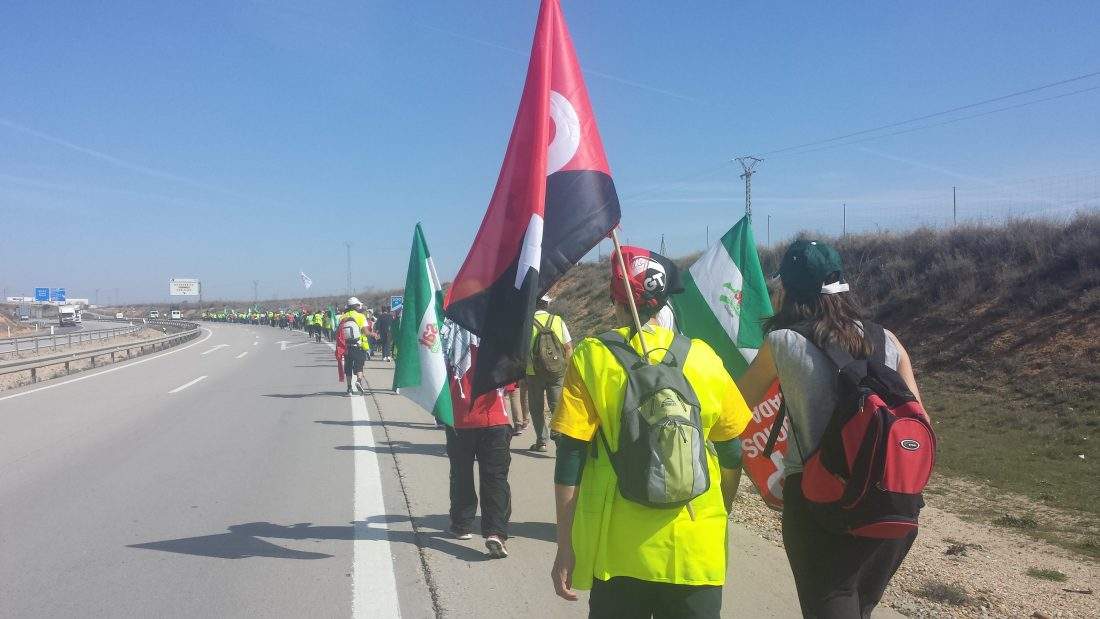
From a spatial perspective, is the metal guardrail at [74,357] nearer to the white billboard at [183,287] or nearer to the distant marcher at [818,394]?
the distant marcher at [818,394]

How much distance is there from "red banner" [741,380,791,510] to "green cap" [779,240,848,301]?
35 centimetres

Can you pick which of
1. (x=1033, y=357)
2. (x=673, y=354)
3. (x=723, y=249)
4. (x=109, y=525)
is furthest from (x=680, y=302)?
(x=1033, y=357)

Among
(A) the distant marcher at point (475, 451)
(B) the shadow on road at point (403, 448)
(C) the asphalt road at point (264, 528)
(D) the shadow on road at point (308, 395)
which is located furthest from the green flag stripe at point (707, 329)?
(D) the shadow on road at point (308, 395)

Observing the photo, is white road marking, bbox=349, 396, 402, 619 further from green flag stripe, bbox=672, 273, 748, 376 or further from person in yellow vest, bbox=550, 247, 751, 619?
green flag stripe, bbox=672, 273, 748, 376

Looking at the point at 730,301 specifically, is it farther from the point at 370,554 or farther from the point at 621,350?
the point at 621,350

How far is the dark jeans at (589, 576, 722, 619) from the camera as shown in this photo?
256cm

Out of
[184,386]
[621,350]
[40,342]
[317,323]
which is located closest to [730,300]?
[621,350]

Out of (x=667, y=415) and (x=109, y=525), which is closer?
(x=667, y=415)

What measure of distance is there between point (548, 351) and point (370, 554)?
3147mm

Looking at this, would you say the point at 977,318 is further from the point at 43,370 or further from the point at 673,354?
the point at 43,370

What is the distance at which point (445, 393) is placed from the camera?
19.3ft

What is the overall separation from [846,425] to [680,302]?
161 inches

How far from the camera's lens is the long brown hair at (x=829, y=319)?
9.05ft

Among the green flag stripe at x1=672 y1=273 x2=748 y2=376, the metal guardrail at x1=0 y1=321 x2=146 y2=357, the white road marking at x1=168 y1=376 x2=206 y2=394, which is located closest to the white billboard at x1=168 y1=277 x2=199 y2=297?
the metal guardrail at x1=0 y1=321 x2=146 y2=357
